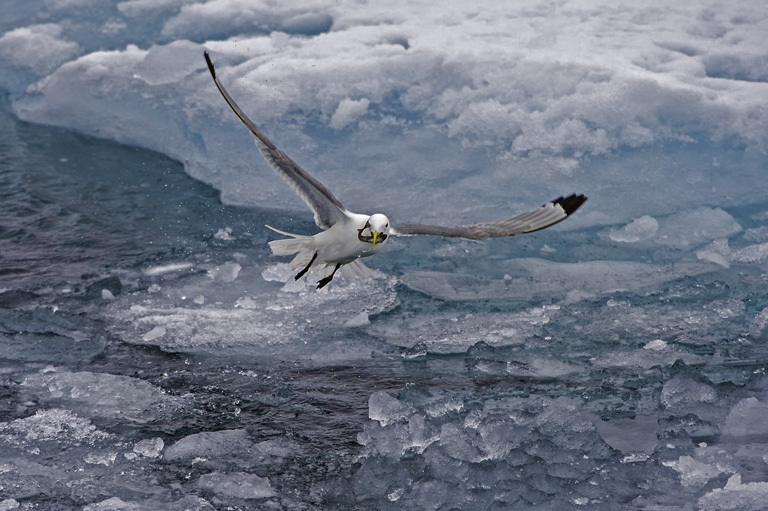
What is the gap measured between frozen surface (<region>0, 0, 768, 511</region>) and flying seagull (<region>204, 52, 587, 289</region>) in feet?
2.39

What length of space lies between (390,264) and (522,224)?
5.78ft

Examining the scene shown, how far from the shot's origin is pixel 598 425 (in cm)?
423

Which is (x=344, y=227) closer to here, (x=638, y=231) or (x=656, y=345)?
(x=656, y=345)

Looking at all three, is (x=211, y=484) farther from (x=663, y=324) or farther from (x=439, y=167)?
(x=439, y=167)

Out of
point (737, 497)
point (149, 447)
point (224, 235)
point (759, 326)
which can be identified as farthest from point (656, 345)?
point (224, 235)

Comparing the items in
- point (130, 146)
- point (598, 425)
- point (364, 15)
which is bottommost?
point (130, 146)

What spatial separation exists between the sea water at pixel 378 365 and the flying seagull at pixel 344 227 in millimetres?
728

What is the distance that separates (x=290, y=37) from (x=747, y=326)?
5.43m

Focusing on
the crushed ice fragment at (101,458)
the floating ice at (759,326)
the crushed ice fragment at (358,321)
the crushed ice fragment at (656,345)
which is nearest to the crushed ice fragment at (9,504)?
the crushed ice fragment at (101,458)

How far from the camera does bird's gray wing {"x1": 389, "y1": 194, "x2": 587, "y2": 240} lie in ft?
14.0

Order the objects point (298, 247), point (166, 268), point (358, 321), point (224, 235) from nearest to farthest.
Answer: point (298, 247), point (358, 321), point (166, 268), point (224, 235)

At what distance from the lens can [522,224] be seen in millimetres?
4504

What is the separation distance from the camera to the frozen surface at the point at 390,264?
3.94m

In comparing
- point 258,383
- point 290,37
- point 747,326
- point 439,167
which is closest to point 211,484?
point 258,383
